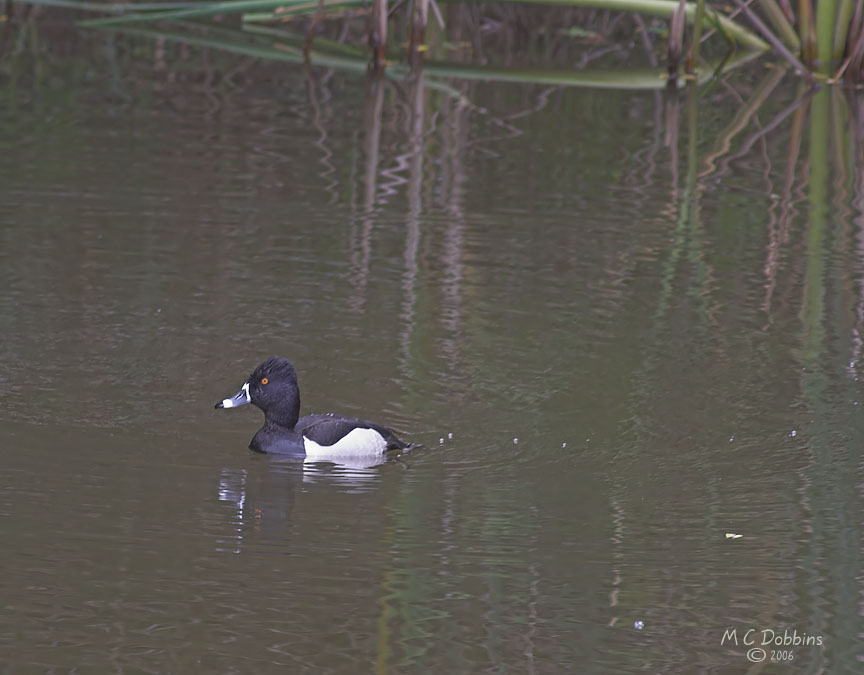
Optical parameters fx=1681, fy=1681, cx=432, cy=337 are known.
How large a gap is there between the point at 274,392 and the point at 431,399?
918 mm

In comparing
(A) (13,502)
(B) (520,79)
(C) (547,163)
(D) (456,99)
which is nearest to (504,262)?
(C) (547,163)

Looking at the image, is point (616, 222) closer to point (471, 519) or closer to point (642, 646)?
point (471, 519)

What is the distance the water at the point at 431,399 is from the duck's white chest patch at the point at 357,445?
0.08 m

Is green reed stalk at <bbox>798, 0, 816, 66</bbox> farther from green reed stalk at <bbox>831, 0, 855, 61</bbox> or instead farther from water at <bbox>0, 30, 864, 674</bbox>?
water at <bbox>0, 30, 864, 674</bbox>

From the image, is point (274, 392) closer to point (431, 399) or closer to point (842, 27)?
point (431, 399)

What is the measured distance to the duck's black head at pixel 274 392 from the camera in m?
8.17

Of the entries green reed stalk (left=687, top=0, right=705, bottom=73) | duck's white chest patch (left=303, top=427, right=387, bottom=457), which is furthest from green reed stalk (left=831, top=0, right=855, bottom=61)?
duck's white chest patch (left=303, top=427, right=387, bottom=457)

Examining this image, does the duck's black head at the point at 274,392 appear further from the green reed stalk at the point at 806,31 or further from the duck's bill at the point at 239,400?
the green reed stalk at the point at 806,31

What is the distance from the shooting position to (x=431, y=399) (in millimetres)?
8727

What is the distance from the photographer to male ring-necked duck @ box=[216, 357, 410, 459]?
7926 mm

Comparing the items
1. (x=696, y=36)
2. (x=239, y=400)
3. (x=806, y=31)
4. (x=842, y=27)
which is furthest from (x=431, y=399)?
(x=806, y=31)

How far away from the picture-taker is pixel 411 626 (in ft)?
19.8

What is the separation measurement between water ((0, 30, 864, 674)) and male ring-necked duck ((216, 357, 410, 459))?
123 mm

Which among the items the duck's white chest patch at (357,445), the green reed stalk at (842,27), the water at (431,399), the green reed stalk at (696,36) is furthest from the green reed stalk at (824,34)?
the duck's white chest patch at (357,445)
